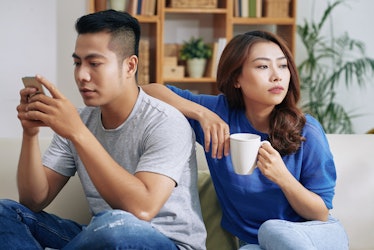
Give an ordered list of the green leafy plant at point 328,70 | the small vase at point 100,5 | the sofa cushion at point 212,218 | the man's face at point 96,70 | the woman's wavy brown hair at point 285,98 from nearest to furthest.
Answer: the man's face at point 96,70
the woman's wavy brown hair at point 285,98
the sofa cushion at point 212,218
the small vase at point 100,5
the green leafy plant at point 328,70

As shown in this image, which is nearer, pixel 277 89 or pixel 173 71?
pixel 277 89

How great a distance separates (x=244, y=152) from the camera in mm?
1713

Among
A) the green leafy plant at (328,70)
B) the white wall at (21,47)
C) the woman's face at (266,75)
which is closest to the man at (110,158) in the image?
the woman's face at (266,75)

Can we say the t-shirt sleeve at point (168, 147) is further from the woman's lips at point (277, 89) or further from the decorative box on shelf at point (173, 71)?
the decorative box on shelf at point (173, 71)

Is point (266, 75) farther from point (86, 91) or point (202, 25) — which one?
point (202, 25)

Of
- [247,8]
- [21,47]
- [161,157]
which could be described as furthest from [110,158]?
[247,8]

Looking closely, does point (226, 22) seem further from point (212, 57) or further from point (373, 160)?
point (373, 160)

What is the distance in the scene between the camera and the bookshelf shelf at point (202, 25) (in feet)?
15.6

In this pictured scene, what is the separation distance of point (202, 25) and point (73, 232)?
10.9 feet

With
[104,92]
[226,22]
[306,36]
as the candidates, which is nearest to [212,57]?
[226,22]

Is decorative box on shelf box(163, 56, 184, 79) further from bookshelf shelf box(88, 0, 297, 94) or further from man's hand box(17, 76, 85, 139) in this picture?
man's hand box(17, 76, 85, 139)

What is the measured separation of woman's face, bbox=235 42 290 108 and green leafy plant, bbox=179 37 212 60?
2.80 meters

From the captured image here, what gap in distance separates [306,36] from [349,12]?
51cm

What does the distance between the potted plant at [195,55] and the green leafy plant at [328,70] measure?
718 millimetres
